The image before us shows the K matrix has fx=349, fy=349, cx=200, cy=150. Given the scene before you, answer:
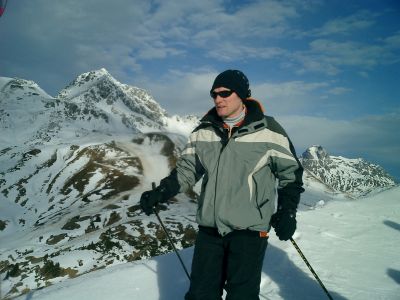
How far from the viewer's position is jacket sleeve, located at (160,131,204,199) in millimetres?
5445

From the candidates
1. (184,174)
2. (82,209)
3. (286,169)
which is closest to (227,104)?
(286,169)

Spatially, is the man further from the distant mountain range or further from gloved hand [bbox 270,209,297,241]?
the distant mountain range

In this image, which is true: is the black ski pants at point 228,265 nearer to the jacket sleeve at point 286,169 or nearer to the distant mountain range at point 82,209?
the jacket sleeve at point 286,169

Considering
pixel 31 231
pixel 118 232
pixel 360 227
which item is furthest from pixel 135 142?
pixel 360 227

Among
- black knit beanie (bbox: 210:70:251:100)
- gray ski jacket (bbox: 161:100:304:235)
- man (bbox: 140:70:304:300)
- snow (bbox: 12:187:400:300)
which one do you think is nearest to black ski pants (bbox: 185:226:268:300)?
man (bbox: 140:70:304:300)

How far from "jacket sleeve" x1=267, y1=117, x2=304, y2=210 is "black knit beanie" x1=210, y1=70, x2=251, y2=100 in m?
0.60

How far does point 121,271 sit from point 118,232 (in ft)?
132

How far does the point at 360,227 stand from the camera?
10484 millimetres

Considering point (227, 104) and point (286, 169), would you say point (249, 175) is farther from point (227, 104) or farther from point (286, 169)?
point (227, 104)

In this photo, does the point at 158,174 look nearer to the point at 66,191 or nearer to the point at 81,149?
the point at 66,191

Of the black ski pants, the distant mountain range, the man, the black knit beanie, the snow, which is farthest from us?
the distant mountain range

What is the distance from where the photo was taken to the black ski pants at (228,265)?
439cm

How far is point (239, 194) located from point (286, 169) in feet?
2.42

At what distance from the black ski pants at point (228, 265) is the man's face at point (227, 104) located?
1631 mm
